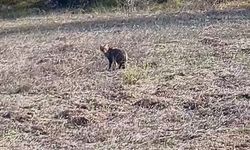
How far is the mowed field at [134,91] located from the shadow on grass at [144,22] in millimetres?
931

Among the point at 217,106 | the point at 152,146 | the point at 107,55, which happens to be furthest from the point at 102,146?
the point at 107,55

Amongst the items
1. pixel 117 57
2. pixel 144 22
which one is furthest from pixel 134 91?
pixel 144 22

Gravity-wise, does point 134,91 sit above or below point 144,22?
above

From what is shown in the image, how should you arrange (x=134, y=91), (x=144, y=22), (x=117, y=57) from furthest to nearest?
(x=144, y=22), (x=117, y=57), (x=134, y=91)

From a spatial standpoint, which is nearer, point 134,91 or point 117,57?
point 134,91

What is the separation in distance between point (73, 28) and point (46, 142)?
1116cm

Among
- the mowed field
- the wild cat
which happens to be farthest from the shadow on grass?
the wild cat

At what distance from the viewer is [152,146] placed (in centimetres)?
573

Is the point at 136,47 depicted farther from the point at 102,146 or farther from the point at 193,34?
the point at 102,146

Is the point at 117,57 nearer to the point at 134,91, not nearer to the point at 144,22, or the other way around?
the point at 134,91

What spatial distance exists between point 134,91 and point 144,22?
872cm

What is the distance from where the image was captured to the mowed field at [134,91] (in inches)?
240

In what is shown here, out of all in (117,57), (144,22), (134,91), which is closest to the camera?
(134,91)

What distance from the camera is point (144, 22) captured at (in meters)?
16.7
